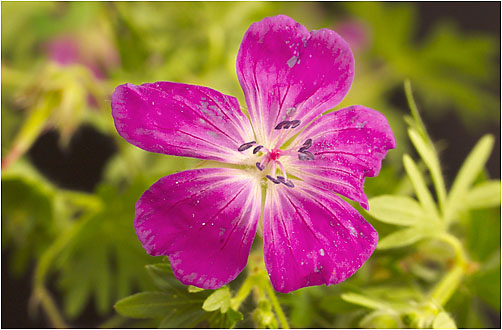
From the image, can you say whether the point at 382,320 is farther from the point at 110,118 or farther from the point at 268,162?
the point at 110,118

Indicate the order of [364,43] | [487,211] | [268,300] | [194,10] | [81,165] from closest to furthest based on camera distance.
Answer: [268,300]
[487,211]
[194,10]
[81,165]
[364,43]

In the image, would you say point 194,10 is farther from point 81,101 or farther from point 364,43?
point 364,43

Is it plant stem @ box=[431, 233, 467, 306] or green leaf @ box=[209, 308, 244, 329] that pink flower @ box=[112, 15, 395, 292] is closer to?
green leaf @ box=[209, 308, 244, 329]

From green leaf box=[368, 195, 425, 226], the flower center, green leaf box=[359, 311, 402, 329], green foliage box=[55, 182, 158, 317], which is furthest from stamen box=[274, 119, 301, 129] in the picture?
green foliage box=[55, 182, 158, 317]

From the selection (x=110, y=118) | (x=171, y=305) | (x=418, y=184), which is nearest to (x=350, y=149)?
(x=418, y=184)

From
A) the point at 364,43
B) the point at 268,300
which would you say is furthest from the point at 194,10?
the point at 268,300

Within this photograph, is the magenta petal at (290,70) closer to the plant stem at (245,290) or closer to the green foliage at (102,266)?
the plant stem at (245,290)
